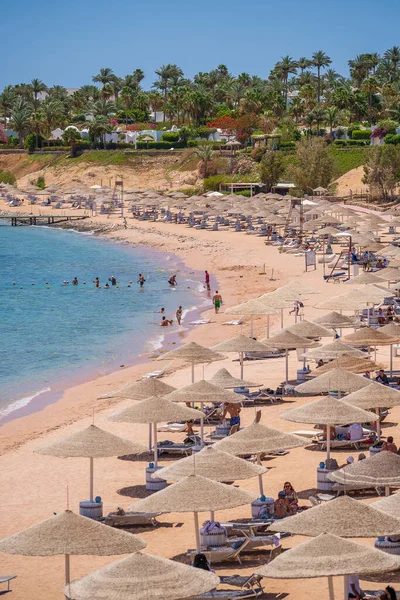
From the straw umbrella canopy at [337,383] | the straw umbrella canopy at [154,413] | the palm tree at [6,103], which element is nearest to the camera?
the straw umbrella canopy at [154,413]

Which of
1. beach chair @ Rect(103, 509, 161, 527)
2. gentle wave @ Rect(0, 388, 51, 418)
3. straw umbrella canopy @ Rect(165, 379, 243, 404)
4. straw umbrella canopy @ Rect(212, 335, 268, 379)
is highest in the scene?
straw umbrella canopy @ Rect(212, 335, 268, 379)

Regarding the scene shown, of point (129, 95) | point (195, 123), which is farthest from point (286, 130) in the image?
point (129, 95)

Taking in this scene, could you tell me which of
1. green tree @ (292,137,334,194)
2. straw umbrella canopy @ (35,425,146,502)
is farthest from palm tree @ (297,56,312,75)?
straw umbrella canopy @ (35,425,146,502)

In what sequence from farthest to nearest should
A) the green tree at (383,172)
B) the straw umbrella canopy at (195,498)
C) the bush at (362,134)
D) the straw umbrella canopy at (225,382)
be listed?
the bush at (362,134) → the green tree at (383,172) → the straw umbrella canopy at (225,382) → the straw umbrella canopy at (195,498)

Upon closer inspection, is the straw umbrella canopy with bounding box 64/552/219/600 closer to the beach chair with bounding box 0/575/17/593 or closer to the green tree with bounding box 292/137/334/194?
the beach chair with bounding box 0/575/17/593

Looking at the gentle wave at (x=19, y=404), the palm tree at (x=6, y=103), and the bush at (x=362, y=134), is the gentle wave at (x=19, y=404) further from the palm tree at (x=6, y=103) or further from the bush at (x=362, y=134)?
the palm tree at (x=6, y=103)

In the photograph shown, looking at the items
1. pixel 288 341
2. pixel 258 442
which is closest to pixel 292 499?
pixel 258 442

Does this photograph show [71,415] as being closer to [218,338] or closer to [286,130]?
[218,338]

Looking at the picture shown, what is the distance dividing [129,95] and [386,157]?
72.1 metres

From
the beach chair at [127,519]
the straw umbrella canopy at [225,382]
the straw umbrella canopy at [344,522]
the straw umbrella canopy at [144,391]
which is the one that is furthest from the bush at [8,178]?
the straw umbrella canopy at [344,522]

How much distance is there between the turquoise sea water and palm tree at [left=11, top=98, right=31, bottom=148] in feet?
197

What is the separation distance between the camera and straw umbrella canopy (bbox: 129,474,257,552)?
535 inches

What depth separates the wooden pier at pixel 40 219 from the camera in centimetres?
9488

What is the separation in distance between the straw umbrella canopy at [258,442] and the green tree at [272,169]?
74.2m
